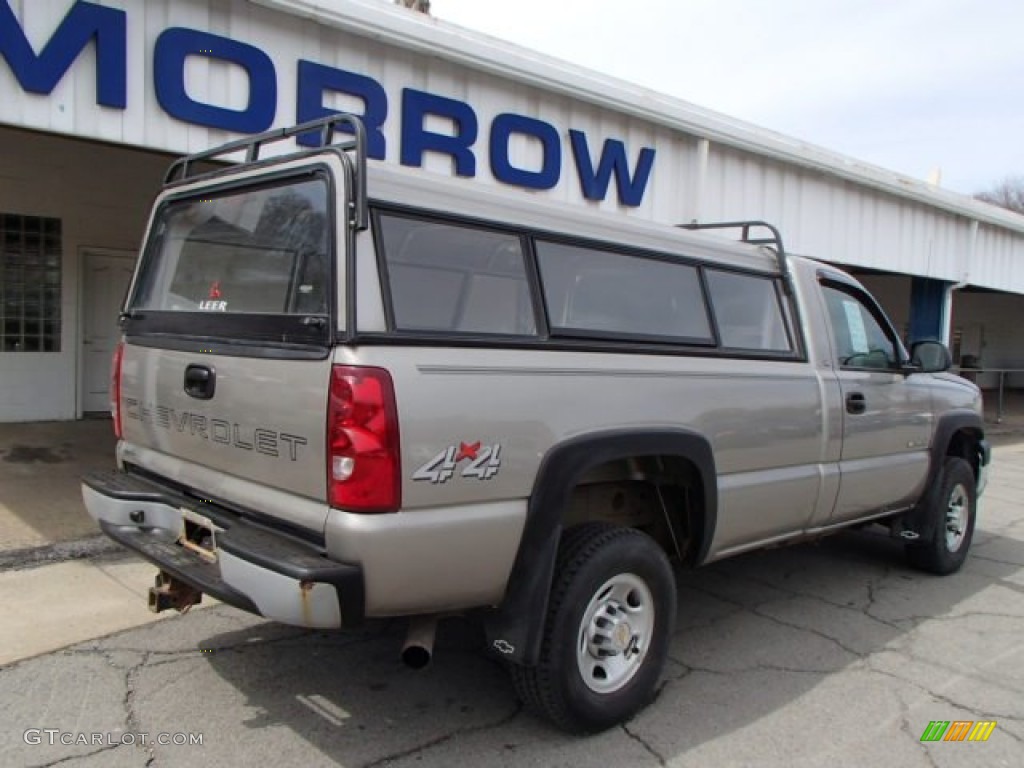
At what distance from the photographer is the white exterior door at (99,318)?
10.1m

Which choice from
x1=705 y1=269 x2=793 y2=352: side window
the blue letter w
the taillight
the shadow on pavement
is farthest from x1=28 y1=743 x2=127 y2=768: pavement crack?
the blue letter w

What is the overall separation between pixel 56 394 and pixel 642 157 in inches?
292

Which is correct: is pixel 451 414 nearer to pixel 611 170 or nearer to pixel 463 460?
pixel 463 460

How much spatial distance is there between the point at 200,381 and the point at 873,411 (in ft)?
12.0

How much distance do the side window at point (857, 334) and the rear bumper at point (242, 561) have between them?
3244 millimetres

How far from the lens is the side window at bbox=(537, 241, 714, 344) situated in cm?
331

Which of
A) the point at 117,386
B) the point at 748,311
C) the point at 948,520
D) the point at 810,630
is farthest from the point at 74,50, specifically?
the point at 948,520

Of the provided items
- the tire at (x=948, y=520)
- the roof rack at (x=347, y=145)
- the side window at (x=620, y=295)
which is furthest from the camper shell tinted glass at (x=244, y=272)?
the tire at (x=948, y=520)

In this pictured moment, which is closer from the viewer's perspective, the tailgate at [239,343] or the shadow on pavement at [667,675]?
the tailgate at [239,343]

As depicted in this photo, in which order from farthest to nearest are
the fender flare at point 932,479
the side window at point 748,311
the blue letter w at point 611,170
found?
1. the blue letter w at point 611,170
2. the fender flare at point 932,479
3. the side window at point 748,311

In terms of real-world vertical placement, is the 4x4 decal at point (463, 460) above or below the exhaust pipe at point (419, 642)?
above

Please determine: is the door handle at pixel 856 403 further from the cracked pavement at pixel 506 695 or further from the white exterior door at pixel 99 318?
the white exterior door at pixel 99 318

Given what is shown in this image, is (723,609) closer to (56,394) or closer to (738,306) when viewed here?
(738,306)

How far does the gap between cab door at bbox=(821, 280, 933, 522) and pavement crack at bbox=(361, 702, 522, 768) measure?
227cm
